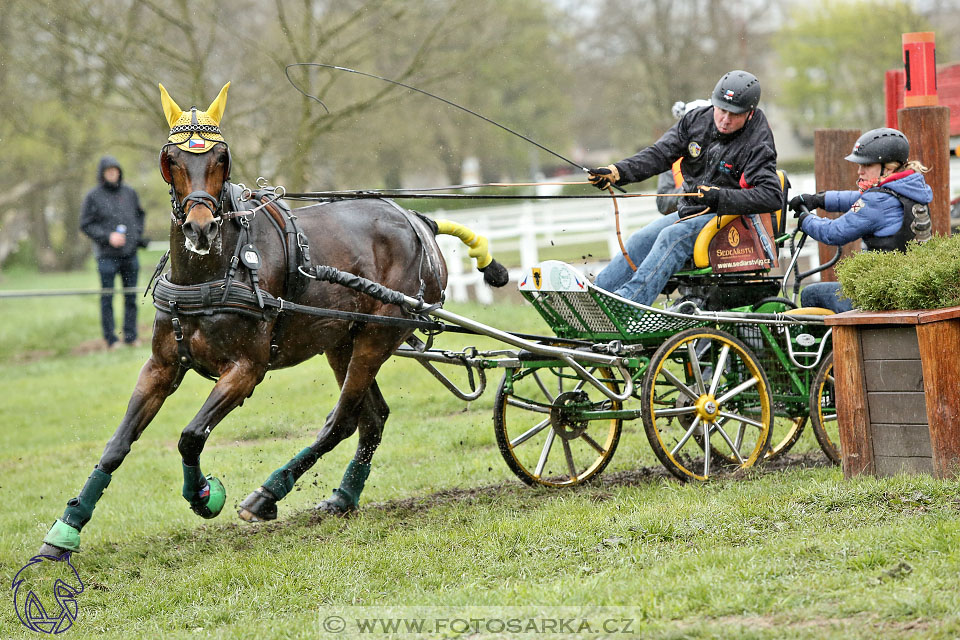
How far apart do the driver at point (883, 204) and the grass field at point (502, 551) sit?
56.3 inches

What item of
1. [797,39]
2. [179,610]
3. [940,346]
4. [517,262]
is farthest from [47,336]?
[797,39]

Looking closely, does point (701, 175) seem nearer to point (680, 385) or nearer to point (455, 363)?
point (680, 385)

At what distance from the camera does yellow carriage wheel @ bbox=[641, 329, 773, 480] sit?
614 cm

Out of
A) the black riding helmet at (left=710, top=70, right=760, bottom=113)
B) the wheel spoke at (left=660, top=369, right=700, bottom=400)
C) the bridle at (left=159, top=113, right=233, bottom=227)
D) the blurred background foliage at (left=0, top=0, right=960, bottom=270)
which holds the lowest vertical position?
the wheel spoke at (left=660, top=369, right=700, bottom=400)

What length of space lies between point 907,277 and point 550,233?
32.2 feet

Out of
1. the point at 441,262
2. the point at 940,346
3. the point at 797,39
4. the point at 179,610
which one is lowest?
the point at 179,610

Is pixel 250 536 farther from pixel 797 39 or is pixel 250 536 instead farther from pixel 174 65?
pixel 797 39

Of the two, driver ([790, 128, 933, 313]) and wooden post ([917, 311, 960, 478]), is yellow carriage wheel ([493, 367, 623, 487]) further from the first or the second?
wooden post ([917, 311, 960, 478])

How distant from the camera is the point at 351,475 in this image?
6570 millimetres

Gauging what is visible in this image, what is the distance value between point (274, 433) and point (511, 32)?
461 inches

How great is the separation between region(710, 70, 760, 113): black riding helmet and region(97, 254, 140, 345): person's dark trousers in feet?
29.7

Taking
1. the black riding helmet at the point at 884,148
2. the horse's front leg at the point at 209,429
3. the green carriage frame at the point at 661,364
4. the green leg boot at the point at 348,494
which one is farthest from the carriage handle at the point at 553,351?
the black riding helmet at the point at 884,148
